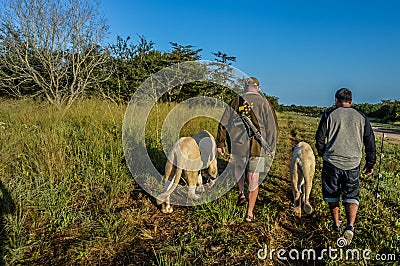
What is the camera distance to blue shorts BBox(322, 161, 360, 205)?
335cm

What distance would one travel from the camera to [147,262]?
2.79 metres

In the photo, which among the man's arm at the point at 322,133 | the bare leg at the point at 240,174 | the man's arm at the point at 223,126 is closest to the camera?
the man's arm at the point at 322,133

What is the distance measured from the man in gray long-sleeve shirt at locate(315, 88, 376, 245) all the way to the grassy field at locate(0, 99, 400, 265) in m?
0.44

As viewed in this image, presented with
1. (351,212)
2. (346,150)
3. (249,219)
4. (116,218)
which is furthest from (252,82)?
(116,218)

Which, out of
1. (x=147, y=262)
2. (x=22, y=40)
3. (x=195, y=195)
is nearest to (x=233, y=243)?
(x=147, y=262)

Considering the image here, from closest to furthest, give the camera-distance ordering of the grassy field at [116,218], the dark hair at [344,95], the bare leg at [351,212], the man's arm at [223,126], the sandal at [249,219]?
the grassy field at [116,218]
the bare leg at [351,212]
the dark hair at [344,95]
the sandal at [249,219]
the man's arm at [223,126]

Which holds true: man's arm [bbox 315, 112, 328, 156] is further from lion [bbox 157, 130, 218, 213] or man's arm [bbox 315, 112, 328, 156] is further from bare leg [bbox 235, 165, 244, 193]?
lion [bbox 157, 130, 218, 213]

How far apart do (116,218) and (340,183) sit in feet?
A: 9.37

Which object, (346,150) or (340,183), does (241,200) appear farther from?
(346,150)

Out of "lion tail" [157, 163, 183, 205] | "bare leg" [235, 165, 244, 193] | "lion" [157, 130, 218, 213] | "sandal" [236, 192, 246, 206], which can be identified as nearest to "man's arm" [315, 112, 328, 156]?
"bare leg" [235, 165, 244, 193]

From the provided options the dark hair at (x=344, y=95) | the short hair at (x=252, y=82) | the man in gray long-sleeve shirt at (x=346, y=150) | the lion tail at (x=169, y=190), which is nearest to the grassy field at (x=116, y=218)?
the lion tail at (x=169, y=190)

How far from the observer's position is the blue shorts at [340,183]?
3.35 metres

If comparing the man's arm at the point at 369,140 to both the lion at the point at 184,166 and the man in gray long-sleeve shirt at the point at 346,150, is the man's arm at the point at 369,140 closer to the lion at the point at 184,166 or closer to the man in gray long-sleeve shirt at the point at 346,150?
the man in gray long-sleeve shirt at the point at 346,150

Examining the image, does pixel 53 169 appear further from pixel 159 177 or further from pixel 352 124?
pixel 352 124
